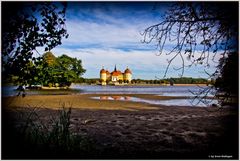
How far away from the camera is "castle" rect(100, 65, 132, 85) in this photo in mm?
5516

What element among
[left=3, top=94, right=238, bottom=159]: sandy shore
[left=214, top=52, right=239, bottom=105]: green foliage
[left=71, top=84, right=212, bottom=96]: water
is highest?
[left=214, top=52, right=239, bottom=105]: green foliage

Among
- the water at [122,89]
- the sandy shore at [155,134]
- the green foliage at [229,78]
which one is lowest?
the sandy shore at [155,134]

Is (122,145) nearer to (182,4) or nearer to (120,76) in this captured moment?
(120,76)

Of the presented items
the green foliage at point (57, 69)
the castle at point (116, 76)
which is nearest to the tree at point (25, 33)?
the green foliage at point (57, 69)

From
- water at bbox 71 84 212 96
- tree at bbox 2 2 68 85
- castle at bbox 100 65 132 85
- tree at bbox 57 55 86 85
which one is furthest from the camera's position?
water at bbox 71 84 212 96

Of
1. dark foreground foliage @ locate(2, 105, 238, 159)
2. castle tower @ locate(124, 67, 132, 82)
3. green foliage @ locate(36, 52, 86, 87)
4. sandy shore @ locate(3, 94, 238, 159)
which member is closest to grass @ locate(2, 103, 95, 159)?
dark foreground foliage @ locate(2, 105, 238, 159)

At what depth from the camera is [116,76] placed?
5609mm

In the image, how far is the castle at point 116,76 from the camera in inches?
217

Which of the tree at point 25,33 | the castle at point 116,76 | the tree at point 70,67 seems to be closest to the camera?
the tree at point 25,33

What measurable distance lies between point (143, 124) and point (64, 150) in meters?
3.15

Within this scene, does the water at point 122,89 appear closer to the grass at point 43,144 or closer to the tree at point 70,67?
the tree at point 70,67

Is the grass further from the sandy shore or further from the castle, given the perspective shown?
the castle

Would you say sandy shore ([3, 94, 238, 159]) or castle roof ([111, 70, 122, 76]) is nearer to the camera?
sandy shore ([3, 94, 238, 159])

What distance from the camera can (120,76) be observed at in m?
5.77
